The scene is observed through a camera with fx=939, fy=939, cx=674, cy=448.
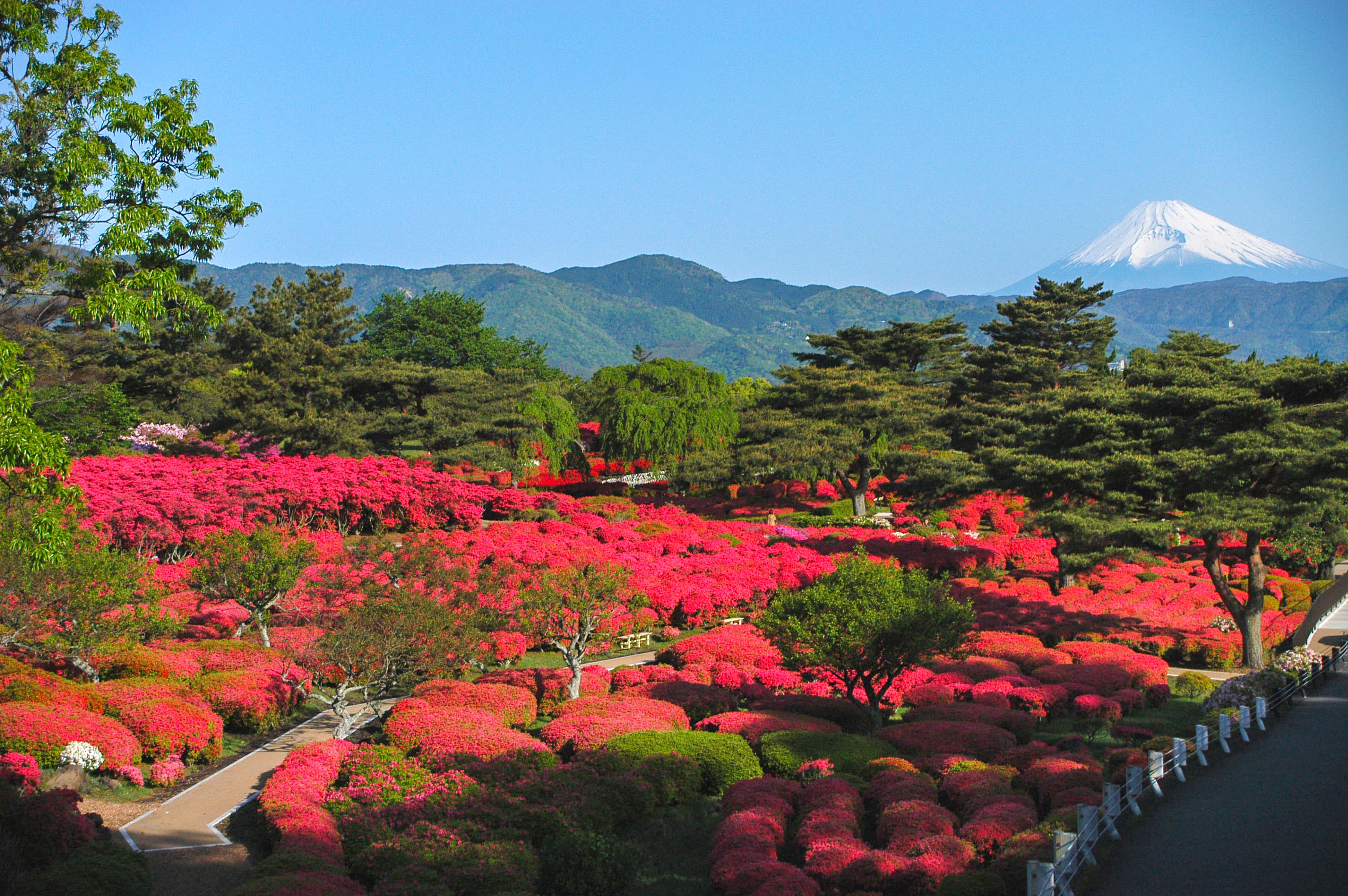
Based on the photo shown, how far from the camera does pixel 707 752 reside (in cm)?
1557

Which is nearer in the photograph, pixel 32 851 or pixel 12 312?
pixel 32 851

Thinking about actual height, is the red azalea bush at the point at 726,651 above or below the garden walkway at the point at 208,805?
above

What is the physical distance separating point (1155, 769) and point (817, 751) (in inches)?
207

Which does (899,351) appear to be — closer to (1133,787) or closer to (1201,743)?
(1201,743)

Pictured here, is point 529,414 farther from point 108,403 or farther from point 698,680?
point 698,680

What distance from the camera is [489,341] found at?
86312 mm

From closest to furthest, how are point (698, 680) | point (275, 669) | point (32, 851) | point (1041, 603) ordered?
point (32, 851) < point (275, 669) < point (698, 680) < point (1041, 603)

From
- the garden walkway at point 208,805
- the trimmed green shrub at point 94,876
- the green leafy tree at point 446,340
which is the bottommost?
the garden walkway at point 208,805

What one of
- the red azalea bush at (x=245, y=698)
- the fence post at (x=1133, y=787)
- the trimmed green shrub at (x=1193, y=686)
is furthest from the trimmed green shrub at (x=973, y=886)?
the trimmed green shrub at (x=1193, y=686)

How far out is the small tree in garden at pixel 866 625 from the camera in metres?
17.0

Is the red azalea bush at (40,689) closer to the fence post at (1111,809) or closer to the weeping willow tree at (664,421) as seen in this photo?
the fence post at (1111,809)

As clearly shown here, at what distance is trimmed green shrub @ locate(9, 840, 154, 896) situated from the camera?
9.43 metres

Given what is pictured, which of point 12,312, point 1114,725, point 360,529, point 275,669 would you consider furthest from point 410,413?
point 1114,725

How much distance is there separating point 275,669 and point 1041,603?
2244 cm
